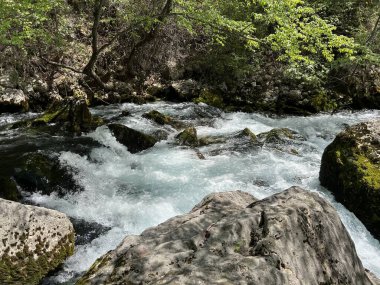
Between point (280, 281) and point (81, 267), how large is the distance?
4.05 meters

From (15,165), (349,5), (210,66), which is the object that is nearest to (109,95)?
(210,66)

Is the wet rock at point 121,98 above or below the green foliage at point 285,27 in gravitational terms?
below

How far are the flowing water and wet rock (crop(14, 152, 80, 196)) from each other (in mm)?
173

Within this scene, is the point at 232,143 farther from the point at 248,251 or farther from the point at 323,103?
the point at 248,251

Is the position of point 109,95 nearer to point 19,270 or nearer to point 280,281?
point 19,270

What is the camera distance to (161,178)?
9.52 m

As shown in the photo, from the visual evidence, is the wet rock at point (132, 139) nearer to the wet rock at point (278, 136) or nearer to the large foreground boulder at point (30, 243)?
the wet rock at point (278, 136)

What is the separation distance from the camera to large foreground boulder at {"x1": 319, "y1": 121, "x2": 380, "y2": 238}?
7359mm

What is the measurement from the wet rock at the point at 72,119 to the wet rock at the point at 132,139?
4.14 ft

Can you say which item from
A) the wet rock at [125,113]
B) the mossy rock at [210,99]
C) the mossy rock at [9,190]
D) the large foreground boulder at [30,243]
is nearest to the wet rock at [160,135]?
the wet rock at [125,113]

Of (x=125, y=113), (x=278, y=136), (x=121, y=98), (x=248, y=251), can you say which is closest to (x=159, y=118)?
(x=125, y=113)

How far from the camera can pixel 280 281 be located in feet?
→ 9.86

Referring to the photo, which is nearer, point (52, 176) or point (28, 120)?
point (52, 176)

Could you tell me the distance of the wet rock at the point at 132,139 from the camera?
450 inches
